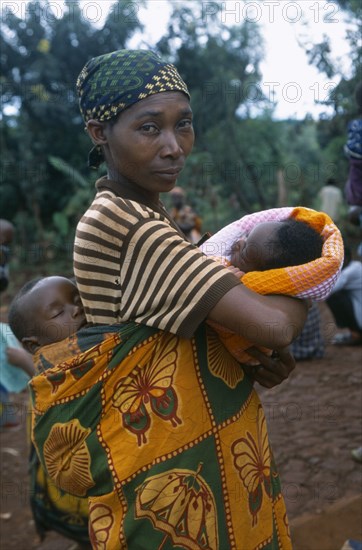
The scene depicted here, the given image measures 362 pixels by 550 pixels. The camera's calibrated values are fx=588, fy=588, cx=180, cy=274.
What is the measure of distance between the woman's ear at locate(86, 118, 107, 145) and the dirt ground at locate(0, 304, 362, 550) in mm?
2138

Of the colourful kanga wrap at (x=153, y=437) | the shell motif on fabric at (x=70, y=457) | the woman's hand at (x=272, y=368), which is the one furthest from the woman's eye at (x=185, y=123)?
the shell motif on fabric at (x=70, y=457)

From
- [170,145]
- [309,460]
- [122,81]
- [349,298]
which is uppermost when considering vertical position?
[122,81]

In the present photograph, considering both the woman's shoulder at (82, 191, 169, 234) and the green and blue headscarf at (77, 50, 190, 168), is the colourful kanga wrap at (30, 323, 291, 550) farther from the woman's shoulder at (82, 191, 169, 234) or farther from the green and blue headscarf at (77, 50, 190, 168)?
the green and blue headscarf at (77, 50, 190, 168)

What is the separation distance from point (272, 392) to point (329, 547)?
251 cm

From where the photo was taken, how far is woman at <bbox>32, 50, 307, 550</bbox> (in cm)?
129

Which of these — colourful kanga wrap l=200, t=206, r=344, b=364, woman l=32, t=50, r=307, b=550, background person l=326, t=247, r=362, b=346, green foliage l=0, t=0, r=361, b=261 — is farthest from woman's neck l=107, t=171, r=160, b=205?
green foliage l=0, t=0, r=361, b=261

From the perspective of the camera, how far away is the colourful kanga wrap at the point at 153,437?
135cm

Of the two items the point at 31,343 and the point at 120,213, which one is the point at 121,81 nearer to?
the point at 120,213

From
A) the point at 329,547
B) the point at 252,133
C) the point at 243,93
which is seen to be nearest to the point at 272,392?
the point at 329,547

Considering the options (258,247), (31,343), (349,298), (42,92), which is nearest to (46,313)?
(31,343)

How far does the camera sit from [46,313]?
67.8 inches

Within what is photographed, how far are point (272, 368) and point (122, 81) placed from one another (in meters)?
0.80

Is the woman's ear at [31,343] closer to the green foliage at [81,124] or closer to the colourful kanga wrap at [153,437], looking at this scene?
the colourful kanga wrap at [153,437]

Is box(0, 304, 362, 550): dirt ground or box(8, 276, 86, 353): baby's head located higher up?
box(8, 276, 86, 353): baby's head
